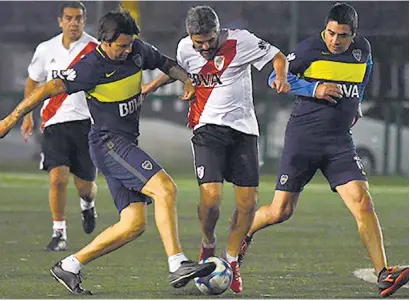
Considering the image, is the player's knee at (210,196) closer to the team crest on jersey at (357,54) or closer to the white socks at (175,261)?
the white socks at (175,261)

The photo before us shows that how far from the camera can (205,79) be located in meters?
9.70

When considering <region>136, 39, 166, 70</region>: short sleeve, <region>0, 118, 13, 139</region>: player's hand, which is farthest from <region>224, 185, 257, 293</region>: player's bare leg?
<region>0, 118, 13, 139</region>: player's hand

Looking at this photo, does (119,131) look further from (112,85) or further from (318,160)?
(318,160)

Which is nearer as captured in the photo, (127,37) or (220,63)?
(127,37)

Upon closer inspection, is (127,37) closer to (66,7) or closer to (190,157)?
(66,7)

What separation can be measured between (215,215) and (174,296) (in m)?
0.85

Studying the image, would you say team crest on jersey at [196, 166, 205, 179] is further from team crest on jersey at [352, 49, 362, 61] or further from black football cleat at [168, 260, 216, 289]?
team crest on jersey at [352, 49, 362, 61]

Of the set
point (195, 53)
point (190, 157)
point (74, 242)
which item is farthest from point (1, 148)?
point (195, 53)

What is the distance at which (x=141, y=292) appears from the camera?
909 cm

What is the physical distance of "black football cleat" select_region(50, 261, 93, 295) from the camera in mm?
9039

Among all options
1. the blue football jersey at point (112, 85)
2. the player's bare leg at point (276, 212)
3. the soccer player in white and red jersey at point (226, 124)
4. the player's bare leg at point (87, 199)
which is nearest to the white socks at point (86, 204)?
the player's bare leg at point (87, 199)

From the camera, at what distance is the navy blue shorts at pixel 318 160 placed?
9.54m

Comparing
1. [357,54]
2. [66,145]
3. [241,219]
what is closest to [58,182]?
[66,145]

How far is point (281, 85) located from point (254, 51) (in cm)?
49
